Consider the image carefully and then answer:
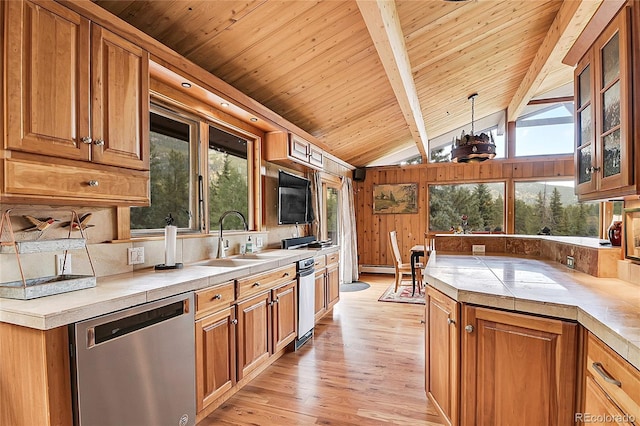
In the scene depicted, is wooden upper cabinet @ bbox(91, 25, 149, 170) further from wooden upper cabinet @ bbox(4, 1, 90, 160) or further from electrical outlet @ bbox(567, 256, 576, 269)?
electrical outlet @ bbox(567, 256, 576, 269)

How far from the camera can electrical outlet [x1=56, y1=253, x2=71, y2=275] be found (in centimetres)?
171

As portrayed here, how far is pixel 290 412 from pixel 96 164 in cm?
191

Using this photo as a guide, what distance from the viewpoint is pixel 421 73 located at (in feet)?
12.9

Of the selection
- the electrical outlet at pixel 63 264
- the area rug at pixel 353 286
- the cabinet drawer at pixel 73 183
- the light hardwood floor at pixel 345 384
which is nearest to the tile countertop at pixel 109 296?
the electrical outlet at pixel 63 264

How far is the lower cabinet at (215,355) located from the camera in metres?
1.96

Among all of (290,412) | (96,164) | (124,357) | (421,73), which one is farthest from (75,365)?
(421,73)

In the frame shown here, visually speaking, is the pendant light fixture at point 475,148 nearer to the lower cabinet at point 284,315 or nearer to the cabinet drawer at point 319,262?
the cabinet drawer at point 319,262

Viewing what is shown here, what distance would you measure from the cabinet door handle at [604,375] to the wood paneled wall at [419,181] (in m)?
5.76

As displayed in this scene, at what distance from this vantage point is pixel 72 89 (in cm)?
150

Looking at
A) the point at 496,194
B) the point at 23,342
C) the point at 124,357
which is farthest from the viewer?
the point at 496,194

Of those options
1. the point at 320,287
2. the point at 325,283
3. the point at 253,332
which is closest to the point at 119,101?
the point at 253,332

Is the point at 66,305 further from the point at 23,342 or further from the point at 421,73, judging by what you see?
the point at 421,73

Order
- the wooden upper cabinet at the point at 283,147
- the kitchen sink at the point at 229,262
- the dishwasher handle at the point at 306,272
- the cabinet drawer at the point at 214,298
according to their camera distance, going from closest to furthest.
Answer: the cabinet drawer at the point at 214,298, the kitchen sink at the point at 229,262, the dishwasher handle at the point at 306,272, the wooden upper cabinet at the point at 283,147

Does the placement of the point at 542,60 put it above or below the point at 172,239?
above
